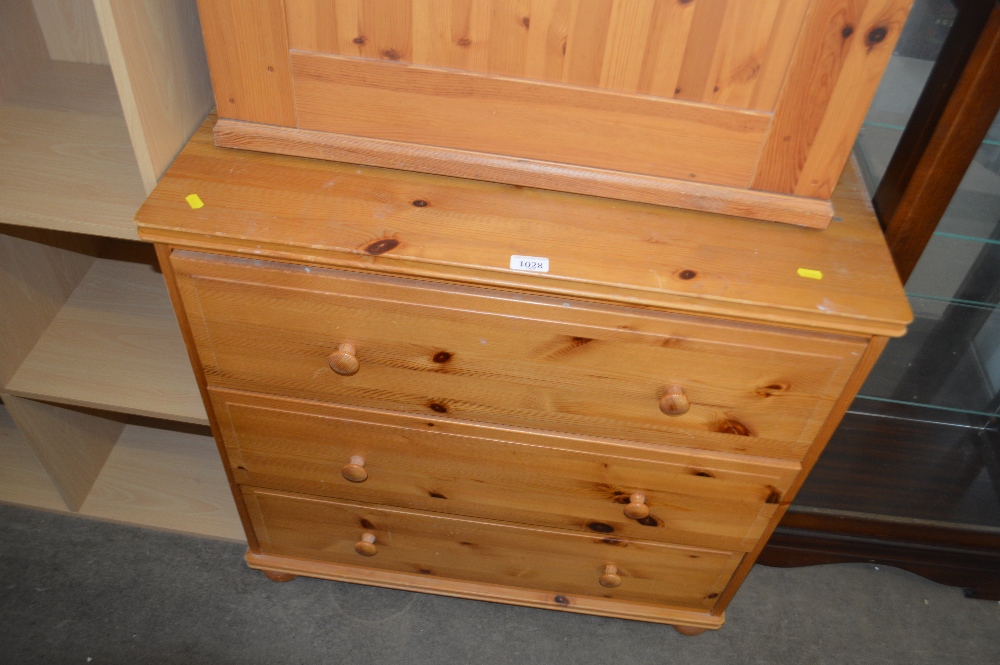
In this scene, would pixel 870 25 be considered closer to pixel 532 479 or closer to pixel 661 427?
pixel 661 427

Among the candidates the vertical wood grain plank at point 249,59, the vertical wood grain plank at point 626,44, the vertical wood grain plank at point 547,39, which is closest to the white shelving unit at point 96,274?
the vertical wood grain plank at point 249,59

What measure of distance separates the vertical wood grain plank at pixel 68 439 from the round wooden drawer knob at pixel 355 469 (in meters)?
0.73

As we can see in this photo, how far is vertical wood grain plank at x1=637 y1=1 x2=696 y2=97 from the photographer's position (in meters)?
0.95

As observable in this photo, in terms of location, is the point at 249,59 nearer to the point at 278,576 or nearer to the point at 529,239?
the point at 529,239

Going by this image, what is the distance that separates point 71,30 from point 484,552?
1315mm

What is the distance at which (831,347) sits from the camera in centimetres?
104

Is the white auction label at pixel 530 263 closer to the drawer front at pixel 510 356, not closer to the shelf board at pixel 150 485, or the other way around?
the drawer front at pixel 510 356

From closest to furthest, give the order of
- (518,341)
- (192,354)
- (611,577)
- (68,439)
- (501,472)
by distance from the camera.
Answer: (518,341) → (192,354) → (501,472) → (611,577) → (68,439)

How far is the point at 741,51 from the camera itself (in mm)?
969

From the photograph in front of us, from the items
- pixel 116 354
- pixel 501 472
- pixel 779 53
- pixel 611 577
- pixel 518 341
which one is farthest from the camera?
pixel 116 354

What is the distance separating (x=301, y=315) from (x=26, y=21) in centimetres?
92

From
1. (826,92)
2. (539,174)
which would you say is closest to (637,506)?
(539,174)

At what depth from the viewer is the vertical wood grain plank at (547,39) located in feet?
3.15

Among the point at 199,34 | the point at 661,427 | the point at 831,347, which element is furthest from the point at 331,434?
the point at 831,347
